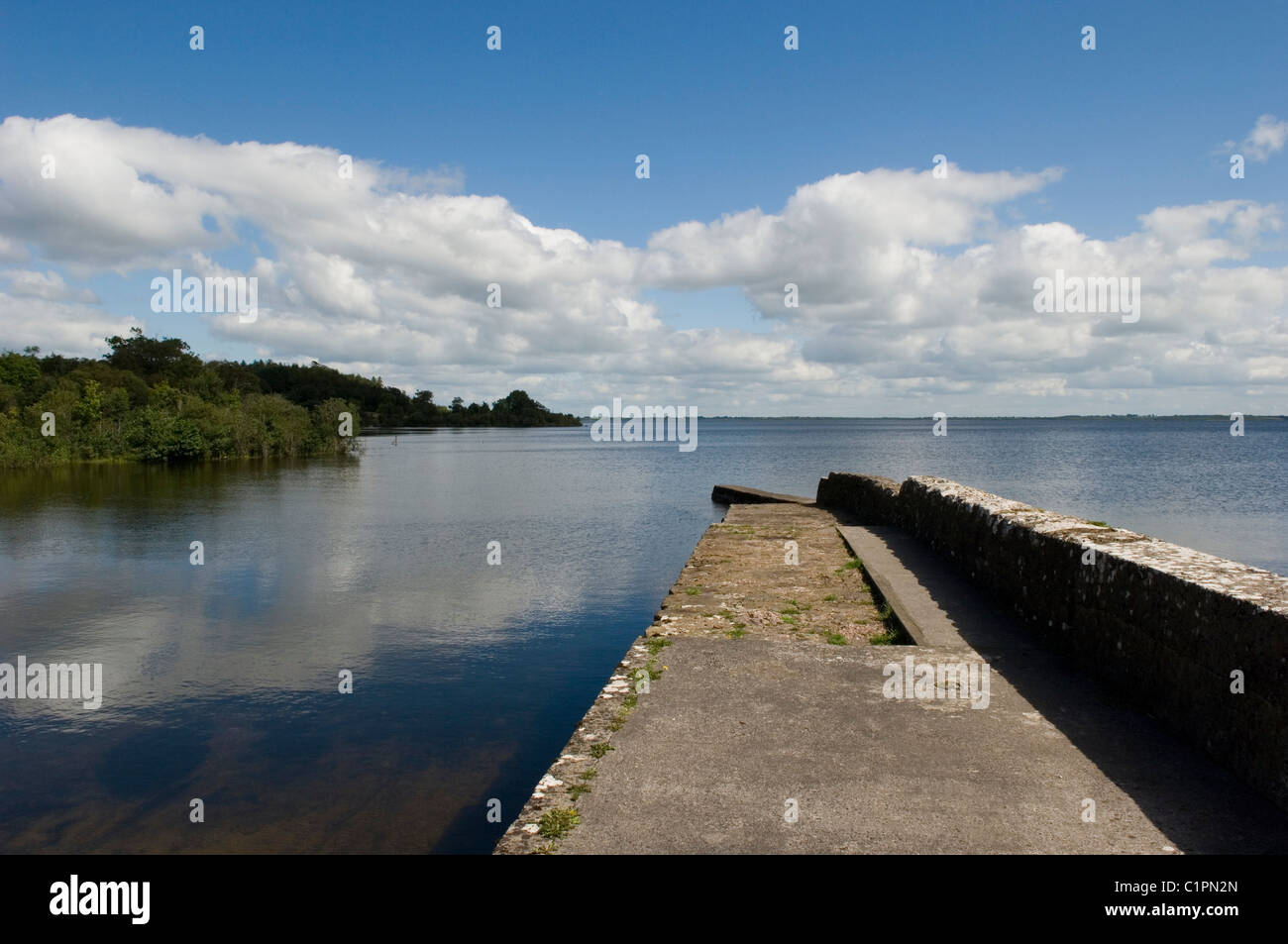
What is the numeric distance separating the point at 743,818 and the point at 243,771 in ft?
18.8

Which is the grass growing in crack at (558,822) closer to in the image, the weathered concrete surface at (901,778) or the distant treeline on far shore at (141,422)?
the weathered concrete surface at (901,778)

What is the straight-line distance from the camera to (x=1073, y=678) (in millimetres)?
6570

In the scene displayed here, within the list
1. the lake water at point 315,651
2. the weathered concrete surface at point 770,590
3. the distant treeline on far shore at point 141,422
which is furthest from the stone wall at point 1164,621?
the distant treeline on far shore at point 141,422

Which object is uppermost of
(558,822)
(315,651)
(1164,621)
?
(1164,621)

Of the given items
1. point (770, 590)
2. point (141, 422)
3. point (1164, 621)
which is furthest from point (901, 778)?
point (141, 422)

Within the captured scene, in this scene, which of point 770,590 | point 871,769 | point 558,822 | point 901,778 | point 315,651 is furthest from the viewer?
point 315,651

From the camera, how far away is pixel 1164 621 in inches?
216

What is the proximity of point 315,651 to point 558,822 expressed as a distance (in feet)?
28.6

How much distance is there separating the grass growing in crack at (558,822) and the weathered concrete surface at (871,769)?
4 cm

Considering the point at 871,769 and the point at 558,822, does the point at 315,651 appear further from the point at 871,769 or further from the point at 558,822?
the point at 871,769

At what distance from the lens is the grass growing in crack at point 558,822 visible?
4.13 metres

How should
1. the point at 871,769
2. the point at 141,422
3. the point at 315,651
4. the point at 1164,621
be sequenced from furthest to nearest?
the point at 141,422 → the point at 315,651 → the point at 1164,621 → the point at 871,769

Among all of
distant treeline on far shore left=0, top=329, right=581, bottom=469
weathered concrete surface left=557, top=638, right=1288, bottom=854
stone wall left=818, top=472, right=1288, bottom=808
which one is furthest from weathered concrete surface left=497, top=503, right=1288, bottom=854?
distant treeline on far shore left=0, top=329, right=581, bottom=469
